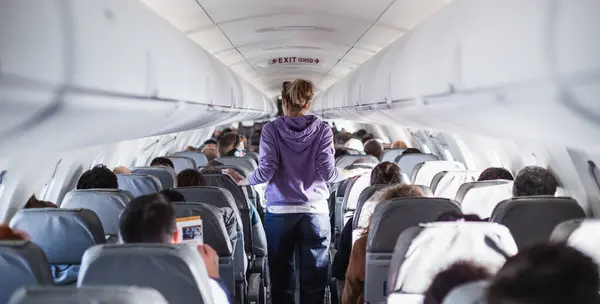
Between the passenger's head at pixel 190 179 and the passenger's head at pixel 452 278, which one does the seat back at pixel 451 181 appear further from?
the passenger's head at pixel 452 278

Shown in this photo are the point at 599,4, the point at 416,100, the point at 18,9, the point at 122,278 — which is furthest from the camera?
the point at 416,100

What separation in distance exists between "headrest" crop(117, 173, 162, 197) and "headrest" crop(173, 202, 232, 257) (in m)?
1.98

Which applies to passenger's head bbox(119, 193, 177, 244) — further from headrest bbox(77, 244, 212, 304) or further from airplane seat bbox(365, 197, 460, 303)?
airplane seat bbox(365, 197, 460, 303)

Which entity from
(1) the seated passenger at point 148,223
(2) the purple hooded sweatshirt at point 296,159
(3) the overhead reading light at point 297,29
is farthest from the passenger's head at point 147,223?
(3) the overhead reading light at point 297,29

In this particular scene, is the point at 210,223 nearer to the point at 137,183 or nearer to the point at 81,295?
the point at 137,183

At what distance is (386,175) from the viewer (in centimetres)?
586

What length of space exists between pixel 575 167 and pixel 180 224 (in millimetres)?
3068

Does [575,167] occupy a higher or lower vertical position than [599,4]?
lower

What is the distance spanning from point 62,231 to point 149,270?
58.6 inches

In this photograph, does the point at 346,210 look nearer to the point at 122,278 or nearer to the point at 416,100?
the point at 416,100

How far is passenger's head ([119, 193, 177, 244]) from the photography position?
10.8 feet

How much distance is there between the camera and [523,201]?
398 centimetres

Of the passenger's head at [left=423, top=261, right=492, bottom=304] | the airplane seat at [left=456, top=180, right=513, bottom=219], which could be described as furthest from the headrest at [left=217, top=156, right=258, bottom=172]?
the passenger's head at [left=423, top=261, right=492, bottom=304]

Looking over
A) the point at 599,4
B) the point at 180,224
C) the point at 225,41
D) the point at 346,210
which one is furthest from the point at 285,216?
the point at 225,41
